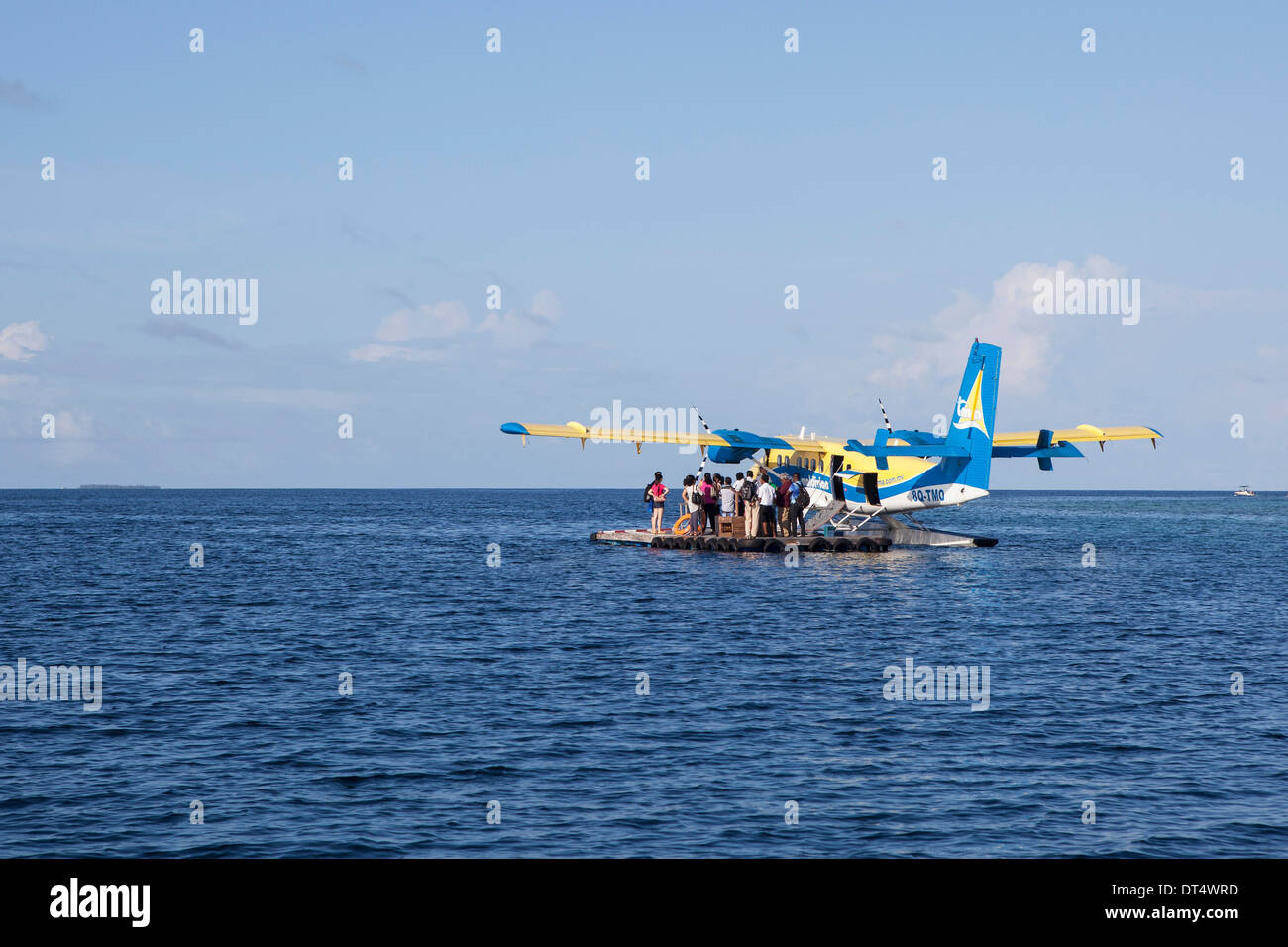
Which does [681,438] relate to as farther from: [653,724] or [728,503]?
[653,724]

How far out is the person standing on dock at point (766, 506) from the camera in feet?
157

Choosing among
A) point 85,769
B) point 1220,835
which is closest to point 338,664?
point 85,769

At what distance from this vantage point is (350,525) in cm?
10712

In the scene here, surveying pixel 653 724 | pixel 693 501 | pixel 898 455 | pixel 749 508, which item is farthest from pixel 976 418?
pixel 653 724

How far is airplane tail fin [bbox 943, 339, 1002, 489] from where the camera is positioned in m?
48.2

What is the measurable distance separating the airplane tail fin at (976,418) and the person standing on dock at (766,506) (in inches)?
307

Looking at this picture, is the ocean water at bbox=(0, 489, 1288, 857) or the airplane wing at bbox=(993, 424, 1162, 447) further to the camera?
the airplane wing at bbox=(993, 424, 1162, 447)

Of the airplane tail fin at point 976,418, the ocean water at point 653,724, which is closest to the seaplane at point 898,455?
the airplane tail fin at point 976,418

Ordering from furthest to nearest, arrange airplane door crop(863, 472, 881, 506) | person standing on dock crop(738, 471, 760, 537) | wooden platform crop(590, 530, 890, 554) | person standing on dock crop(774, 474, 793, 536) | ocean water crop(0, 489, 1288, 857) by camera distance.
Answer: airplane door crop(863, 472, 881, 506)
person standing on dock crop(774, 474, 793, 536)
person standing on dock crop(738, 471, 760, 537)
wooden platform crop(590, 530, 890, 554)
ocean water crop(0, 489, 1288, 857)

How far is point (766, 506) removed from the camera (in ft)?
158

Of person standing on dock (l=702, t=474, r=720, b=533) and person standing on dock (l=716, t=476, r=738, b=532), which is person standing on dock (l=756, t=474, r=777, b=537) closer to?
person standing on dock (l=716, t=476, r=738, b=532)

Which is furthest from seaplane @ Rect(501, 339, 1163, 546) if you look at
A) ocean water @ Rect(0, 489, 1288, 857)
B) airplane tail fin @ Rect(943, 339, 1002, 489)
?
ocean water @ Rect(0, 489, 1288, 857)

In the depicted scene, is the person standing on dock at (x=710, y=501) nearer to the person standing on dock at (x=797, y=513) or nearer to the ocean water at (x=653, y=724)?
the person standing on dock at (x=797, y=513)

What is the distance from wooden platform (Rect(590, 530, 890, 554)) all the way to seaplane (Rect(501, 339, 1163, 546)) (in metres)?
1.19
